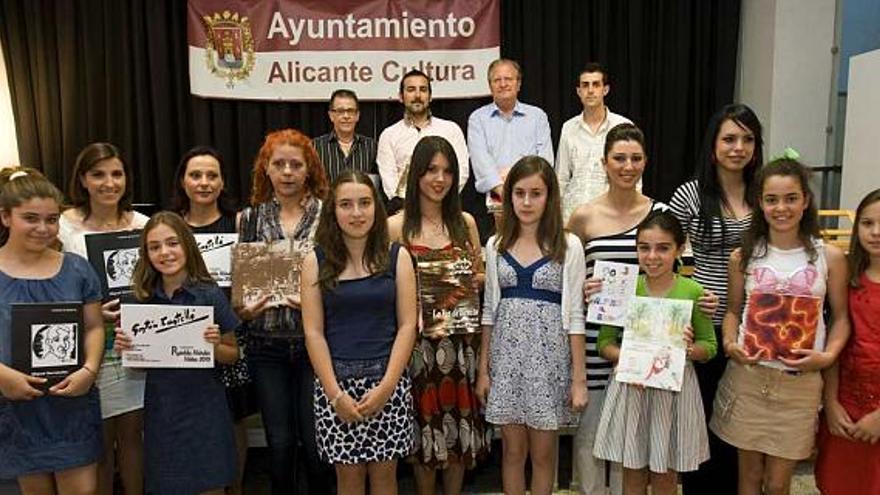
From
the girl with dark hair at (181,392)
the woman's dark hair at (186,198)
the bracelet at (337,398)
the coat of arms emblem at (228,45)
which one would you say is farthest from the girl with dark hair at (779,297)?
the coat of arms emblem at (228,45)

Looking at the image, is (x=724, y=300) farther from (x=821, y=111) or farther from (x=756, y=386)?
(x=821, y=111)

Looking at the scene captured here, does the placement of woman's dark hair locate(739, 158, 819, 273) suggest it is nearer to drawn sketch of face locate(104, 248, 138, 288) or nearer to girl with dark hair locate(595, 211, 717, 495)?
girl with dark hair locate(595, 211, 717, 495)

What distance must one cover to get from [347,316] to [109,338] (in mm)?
898

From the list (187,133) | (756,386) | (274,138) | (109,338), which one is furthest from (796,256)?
(187,133)

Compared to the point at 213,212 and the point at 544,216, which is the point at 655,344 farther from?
the point at 213,212

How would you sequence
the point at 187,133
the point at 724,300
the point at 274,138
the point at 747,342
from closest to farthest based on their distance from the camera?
1. the point at 747,342
2. the point at 724,300
3. the point at 274,138
4. the point at 187,133

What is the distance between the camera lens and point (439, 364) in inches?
94.9

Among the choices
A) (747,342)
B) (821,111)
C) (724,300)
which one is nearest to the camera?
(747,342)

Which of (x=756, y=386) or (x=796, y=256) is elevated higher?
(x=796, y=256)

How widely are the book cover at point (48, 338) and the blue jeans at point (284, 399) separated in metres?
0.56

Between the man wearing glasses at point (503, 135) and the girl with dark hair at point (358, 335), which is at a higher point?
the man wearing glasses at point (503, 135)

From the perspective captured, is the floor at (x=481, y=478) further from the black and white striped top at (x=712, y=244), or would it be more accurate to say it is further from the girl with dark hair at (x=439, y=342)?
the black and white striped top at (x=712, y=244)

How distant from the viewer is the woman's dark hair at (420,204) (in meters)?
2.39

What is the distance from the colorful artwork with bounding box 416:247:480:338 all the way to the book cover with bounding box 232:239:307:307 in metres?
0.44
